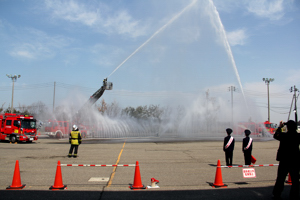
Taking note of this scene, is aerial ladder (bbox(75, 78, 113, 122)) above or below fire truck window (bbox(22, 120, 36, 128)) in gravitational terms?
above

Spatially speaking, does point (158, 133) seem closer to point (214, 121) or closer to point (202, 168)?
point (214, 121)

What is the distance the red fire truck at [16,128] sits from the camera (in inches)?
958

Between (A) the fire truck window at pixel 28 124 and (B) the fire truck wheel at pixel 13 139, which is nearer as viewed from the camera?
(B) the fire truck wheel at pixel 13 139

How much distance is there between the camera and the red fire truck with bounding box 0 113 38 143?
79.8 feet

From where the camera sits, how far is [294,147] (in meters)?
5.94

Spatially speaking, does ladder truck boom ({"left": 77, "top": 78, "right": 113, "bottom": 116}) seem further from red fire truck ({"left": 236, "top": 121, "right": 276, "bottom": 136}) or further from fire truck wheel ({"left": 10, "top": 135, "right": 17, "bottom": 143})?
red fire truck ({"left": 236, "top": 121, "right": 276, "bottom": 136})

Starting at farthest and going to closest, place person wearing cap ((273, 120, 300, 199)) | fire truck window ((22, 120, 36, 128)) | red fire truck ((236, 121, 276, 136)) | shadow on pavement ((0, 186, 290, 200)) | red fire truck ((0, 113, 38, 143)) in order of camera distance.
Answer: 1. red fire truck ((236, 121, 276, 136))
2. fire truck window ((22, 120, 36, 128))
3. red fire truck ((0, 113, 38, 143))
4. shadow on pavement ((0, 186, 290, 200))
5. person wearing cap ((273, 120, 300, 199))

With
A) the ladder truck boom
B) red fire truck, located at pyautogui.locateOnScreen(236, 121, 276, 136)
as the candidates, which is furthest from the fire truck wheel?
red fire truck, located at pyautogui.locateOnScreen(236, 121, 276, 136)

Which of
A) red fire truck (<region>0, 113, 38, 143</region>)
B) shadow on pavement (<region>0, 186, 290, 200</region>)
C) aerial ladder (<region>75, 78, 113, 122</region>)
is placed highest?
aerial ladder (<region>75, 78, 113, 122</region>)

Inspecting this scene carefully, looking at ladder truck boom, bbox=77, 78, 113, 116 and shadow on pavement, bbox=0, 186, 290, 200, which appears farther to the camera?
ladder truck boom, bbox=77, 78, 113, 116

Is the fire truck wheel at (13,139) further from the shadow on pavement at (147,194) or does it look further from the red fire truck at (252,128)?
the red fire truck at (252,128)

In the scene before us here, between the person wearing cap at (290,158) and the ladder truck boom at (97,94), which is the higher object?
the ladder truck boom at (97,94)

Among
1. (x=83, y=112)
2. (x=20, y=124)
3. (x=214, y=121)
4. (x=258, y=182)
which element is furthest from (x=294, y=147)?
(x=214, y=121)

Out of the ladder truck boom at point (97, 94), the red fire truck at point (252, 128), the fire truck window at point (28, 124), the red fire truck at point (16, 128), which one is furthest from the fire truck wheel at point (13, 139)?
the red fire truck at point (252, 128)
